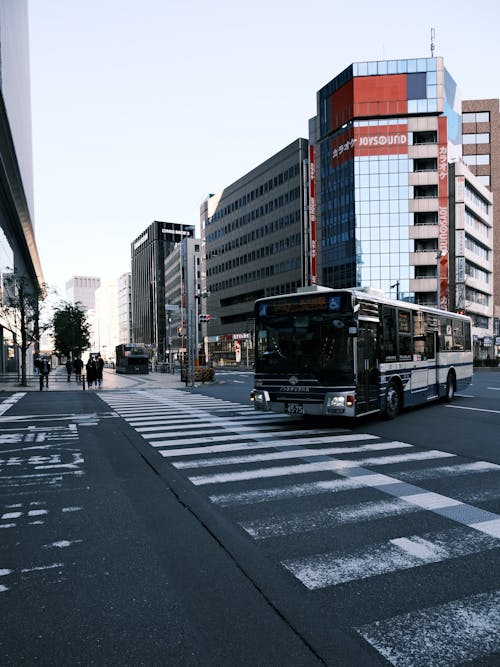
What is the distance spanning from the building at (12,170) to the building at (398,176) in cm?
3825

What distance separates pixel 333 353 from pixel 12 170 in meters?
35.5

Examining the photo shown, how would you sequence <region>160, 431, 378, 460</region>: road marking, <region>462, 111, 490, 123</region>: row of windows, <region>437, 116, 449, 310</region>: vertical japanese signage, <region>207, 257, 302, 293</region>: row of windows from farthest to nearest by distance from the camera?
<region>462, 111, 490, 123</region>: row of windows < <region>207, 257, 302, 293</region>: row of windows < <region>437, 116, 449, 310</region>: vertical japanese signage < <region>160, 431, 378, 460</region>: road marking

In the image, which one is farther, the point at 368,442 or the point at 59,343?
the point at 59,343

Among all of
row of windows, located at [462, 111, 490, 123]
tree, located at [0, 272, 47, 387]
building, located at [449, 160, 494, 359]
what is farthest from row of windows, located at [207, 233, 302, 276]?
tree, located at [0, 272, 47, 387]

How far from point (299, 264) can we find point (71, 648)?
74942 millimetres

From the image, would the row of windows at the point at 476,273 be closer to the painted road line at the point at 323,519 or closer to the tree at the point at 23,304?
the tree at the point at 23,304

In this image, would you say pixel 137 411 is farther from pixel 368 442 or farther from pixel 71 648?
pixel 71 648

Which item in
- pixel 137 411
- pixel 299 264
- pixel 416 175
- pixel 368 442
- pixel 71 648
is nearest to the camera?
pixel 71 648

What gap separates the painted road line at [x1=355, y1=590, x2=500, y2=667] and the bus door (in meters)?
7.67

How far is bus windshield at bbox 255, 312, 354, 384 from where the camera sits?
36.5 feet

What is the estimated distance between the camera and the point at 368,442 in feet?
33.9

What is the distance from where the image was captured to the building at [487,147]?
268 feet

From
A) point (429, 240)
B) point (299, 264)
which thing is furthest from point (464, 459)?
point (299, 264)

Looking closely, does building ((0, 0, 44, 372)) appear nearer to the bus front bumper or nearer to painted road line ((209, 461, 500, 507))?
the bus front bumper
